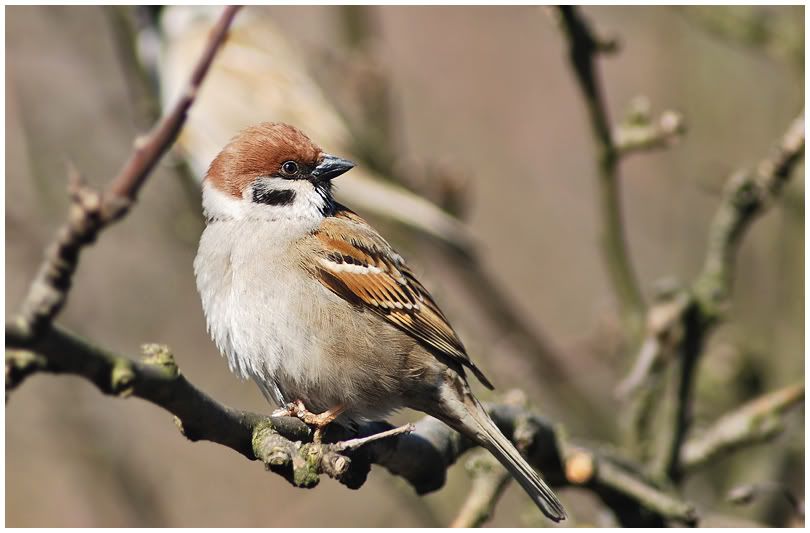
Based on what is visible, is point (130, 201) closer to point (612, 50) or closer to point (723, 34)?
point (612, 50)

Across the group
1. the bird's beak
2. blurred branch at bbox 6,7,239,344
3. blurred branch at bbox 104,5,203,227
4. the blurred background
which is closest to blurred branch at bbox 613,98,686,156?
the blurred background

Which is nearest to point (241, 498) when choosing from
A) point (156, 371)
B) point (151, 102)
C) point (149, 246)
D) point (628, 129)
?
point (149, 246)

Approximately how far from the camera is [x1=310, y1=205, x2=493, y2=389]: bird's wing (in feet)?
9.53

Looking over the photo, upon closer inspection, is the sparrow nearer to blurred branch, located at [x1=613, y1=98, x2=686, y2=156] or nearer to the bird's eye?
the bird's eye

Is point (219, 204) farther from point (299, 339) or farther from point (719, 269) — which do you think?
point (719, 269)

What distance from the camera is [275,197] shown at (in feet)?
10.1

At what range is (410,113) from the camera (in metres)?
6.23

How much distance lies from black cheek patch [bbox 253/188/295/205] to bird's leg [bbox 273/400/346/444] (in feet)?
2.14

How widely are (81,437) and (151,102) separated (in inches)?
65.3

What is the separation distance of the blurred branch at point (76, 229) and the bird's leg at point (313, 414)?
3.41ft

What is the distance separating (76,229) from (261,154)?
1820mm

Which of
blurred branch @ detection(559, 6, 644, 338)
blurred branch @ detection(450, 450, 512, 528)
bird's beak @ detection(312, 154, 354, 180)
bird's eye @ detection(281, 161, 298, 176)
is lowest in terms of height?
blurred branch @ detection(450, 450, 512, 528)

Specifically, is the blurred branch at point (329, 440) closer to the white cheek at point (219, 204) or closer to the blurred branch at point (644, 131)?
the white cheek at point (219, 204)

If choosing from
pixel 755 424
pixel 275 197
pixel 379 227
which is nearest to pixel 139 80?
pixel 379 227
